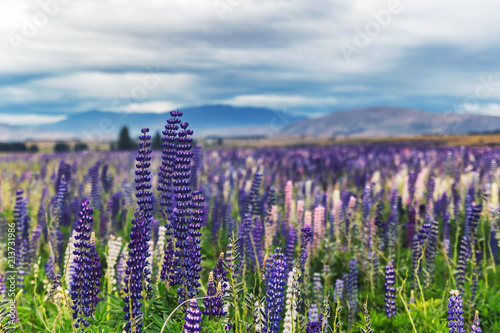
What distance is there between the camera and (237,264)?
19.4 feet

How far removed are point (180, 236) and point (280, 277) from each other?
3.62 ft

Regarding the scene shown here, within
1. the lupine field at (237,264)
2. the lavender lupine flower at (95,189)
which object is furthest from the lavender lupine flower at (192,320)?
the lavender lupine flower at (95,189)

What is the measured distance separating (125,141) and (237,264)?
81.7 meters

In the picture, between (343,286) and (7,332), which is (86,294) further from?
(343,286)

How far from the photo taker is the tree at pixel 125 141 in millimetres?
81875

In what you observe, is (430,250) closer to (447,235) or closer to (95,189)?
(447,235)

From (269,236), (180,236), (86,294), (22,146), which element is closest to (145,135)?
(180,236)

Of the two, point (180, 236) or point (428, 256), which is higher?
point (180, 236)

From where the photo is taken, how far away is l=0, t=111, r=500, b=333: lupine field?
4.61 meters

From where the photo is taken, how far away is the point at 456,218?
11.2 m

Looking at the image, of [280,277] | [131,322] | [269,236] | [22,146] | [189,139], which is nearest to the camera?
[131,322]

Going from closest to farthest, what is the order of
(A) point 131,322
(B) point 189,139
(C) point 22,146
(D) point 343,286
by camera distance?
1. (A) point 131,322
2. (B) point 189,139
3. (D) point 343,286
4. (C) point 22,146

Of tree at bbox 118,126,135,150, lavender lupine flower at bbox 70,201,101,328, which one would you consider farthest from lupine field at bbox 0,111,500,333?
tree at bbox 118,126,135,150

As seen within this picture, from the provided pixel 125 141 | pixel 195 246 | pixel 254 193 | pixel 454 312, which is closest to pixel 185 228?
pixel 195 246
